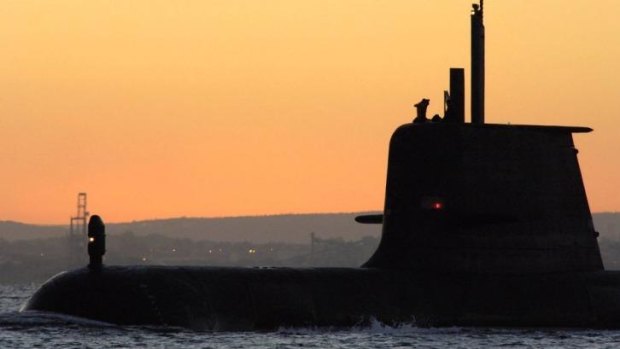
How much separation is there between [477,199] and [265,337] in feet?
20.3

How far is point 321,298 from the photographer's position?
2989cm

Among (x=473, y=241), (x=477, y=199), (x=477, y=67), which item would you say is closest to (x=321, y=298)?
(x=473, y=241)

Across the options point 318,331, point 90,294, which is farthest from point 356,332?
point 90,294

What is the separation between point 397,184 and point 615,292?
5.30 meters

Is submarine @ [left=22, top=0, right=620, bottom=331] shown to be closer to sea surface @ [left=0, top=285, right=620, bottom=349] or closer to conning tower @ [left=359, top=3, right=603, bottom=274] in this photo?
conning tower @ [left=359, top=3, right=603, bottom=274]

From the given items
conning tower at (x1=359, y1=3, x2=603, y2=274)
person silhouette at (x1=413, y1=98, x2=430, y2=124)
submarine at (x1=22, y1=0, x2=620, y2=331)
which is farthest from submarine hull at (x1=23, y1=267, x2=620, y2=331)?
person silhouette at (x1=413, y1=98, x2=430, y2=124)

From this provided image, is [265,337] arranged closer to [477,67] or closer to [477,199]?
[477,199]

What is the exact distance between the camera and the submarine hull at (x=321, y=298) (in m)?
27.6

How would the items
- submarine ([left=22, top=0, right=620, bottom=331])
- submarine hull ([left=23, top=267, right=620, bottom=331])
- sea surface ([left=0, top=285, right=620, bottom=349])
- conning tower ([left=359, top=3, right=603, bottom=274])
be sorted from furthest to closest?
conning tower ([left=359, top=3, right=603, bottom=274]) → submarine ([left=22, top=0, right=620, bottom=331]) → submarine hull ([left=23, top=267, right=620, bottom=331]) → sea surface ([left=0, top=285, right=620, bottom=349])

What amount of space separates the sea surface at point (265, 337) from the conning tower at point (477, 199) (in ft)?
6.24

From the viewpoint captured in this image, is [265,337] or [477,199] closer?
[265,337]

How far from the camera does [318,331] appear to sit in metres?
29.5

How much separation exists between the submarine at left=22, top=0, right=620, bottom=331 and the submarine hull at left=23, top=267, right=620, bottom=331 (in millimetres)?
29

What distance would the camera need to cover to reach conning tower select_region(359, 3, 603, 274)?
31.6 metres
